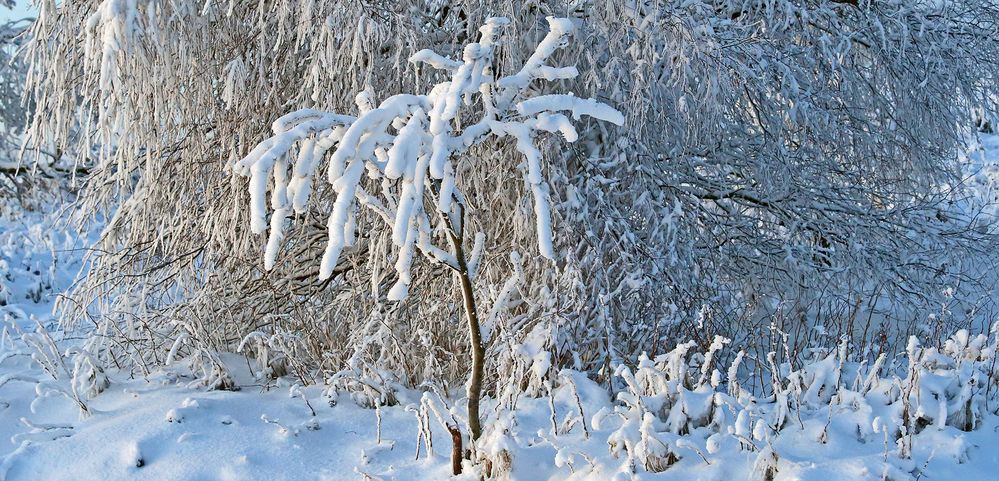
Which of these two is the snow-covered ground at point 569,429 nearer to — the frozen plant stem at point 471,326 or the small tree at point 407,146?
the frozen plant stem at point 471,326

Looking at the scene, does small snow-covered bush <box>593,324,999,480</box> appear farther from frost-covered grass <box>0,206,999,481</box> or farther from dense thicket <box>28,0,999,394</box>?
dense thicket <box>28,0,999,394</box>

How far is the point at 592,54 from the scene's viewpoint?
4.17 meters

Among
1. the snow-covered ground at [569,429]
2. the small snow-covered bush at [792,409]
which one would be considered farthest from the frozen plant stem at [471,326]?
the small snow-covered bush at [792,409]

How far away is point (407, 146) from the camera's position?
2.33 meters

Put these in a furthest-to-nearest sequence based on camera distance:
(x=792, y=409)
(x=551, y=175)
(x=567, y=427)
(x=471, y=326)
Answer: (x=551, y=175) → (x=567, y=427) → (x=792, y=409) → (x=471, y=326)

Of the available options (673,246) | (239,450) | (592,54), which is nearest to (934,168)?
(673,246)

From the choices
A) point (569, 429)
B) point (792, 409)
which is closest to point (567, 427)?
point (569, 429)

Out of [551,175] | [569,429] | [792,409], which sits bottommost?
[569,429]

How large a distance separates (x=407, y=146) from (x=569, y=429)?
5.11ft

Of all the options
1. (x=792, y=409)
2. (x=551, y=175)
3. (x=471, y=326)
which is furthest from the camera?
(x=551, y=175)

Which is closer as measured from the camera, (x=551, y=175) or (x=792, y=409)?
(x=792, y=409)

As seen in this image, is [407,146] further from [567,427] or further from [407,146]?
[567,427]

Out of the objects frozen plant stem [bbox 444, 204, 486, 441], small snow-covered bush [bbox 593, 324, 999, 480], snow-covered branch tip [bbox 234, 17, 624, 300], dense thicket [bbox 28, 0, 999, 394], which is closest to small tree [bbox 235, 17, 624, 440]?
snow-covered branch tip [bbox 234, 17, 624, 300]

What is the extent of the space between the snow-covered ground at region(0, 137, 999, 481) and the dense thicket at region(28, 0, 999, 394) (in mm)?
278
